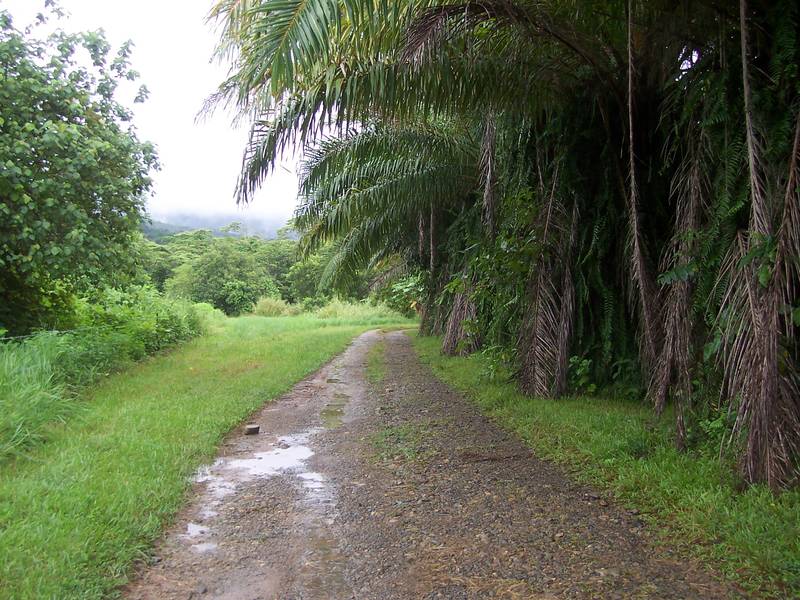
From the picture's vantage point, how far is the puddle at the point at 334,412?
23.8 feet

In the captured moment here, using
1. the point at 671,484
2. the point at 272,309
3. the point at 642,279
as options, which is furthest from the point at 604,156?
the point at 272,309

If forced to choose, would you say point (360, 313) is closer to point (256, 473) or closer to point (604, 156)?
point (604, 156)

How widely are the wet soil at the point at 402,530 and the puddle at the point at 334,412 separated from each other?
62cm

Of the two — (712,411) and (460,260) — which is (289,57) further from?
(460,260)

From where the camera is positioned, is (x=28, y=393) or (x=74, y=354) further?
(x=74, y=354)

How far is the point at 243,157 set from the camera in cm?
700

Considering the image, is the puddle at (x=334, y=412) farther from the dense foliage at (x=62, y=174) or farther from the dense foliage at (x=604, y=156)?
the dense foliage at (x=62, y=174)

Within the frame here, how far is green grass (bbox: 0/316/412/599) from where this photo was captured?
329 cm

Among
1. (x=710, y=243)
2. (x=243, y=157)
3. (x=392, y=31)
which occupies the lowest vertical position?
(x=710, y=243)

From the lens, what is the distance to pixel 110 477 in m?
4.71

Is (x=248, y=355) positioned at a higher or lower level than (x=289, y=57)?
lower

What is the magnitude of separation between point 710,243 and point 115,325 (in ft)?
36.4

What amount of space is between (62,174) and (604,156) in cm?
752

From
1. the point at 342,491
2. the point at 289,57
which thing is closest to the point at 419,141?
the point at 289,57
